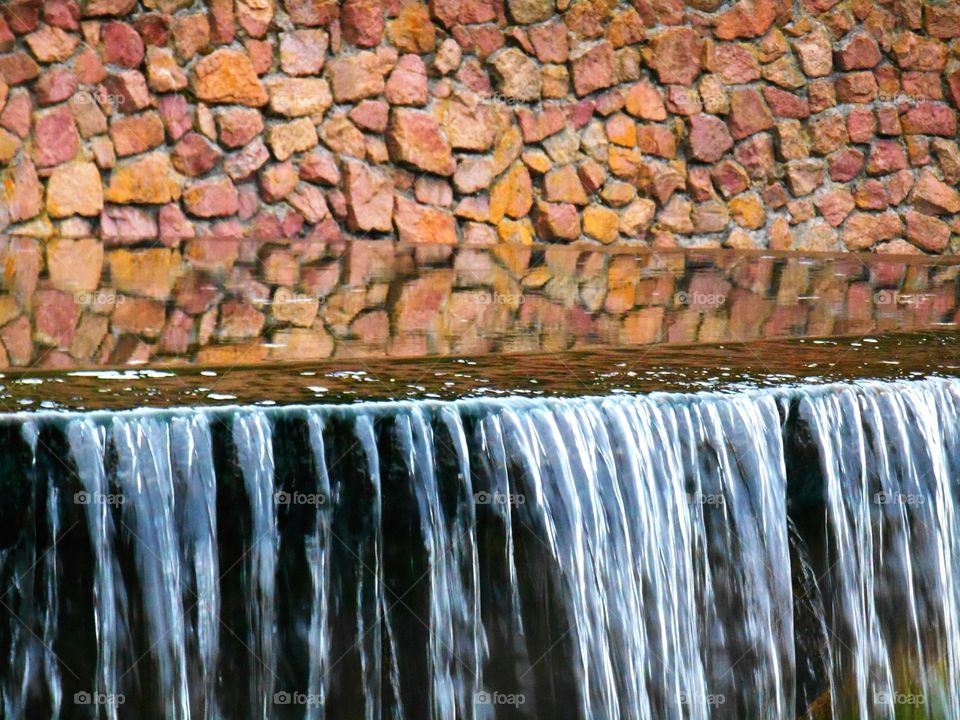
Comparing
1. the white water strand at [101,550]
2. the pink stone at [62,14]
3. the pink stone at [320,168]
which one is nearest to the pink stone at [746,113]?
the pink stone at [320,168]

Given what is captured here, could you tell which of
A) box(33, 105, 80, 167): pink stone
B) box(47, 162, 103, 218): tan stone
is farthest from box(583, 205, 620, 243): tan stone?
box(33, 105, 80, 167): pink stone

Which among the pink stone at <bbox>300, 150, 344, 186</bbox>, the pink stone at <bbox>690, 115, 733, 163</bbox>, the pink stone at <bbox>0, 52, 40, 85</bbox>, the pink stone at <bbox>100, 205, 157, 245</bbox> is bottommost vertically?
the pink stone at <bbox>100, 205, 157, 245</bbox>

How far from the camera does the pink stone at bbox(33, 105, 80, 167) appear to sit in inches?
253

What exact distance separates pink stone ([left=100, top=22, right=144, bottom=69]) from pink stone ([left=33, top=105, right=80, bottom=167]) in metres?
0.30

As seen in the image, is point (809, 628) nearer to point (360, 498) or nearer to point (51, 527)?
point (360, 498)

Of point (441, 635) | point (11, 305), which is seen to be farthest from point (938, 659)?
point (11, 305)

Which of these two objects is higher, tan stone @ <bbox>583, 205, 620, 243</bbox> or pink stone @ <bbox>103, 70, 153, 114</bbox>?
pink stone @ <bbox>103, 70, 153, 114</bbox>

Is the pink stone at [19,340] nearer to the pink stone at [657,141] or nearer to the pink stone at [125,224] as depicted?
the pink stone at [125,224]

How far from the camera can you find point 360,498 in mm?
3029

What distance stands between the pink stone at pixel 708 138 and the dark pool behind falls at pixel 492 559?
444 centimetres

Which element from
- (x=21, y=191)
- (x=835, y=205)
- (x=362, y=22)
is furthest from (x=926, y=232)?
(x=21, y=191)

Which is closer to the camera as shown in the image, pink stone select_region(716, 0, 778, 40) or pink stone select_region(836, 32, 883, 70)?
pink stone select_region(716, 0, 778, 40)

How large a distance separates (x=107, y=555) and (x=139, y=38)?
4193 mm

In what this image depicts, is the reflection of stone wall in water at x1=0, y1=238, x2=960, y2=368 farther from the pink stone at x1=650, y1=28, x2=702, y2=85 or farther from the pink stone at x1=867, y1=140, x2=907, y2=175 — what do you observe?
the pink stone at x1=867, y1=140, x2=907, y2=175
